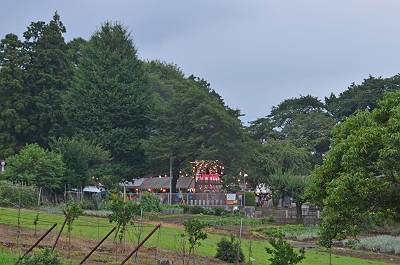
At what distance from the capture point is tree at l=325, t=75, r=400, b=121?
79.1 metres

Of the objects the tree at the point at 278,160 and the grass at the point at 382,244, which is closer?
the grass at the point at 382,244

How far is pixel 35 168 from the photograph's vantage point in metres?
48.2

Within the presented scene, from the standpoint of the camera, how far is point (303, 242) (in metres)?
34.5

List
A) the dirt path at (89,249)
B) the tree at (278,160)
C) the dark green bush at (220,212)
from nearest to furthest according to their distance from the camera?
1. the dirt path at (89,249)
2. the dark green bush at (220,212)
3. the tree at (278,160)

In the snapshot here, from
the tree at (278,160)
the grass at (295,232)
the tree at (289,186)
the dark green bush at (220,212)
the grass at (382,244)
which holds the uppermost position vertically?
the tree at (278,160)

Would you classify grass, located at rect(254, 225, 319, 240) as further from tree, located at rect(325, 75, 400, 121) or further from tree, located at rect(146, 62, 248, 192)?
tree, located at rect(325, 75, 400, 121)

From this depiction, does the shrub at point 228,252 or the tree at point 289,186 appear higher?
the tree at point 289,186

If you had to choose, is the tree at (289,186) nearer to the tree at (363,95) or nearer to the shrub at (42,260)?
the tree at (363,95)

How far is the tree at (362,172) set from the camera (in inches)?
561

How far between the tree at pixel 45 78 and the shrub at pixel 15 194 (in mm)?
20298

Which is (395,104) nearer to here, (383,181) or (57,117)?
(383,181)

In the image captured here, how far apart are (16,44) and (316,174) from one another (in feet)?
178

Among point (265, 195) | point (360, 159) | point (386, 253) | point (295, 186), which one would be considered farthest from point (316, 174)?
point (265, 195)

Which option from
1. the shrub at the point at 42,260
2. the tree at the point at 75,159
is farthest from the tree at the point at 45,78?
the shrub at the point at 42,260
